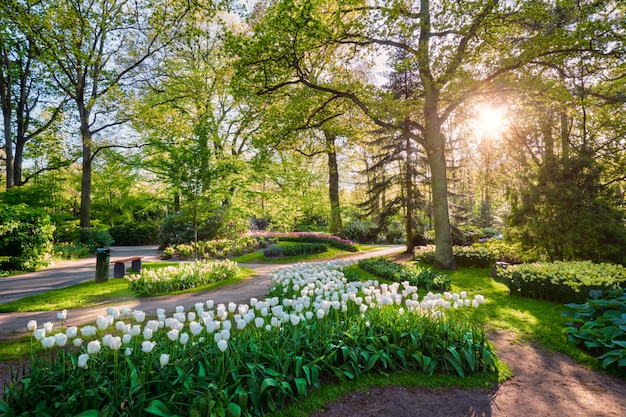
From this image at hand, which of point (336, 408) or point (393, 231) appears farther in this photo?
point (393, 231)

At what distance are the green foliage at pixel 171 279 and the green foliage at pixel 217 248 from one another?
5.31m

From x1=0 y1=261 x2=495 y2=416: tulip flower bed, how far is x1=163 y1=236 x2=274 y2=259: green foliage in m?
11.0

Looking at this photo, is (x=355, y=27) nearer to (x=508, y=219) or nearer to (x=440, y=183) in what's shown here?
(x=440, y=183)

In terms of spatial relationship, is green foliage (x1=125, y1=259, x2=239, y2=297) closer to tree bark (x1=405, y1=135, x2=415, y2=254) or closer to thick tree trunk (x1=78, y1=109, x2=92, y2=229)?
tree bark (x1=405, y1=135, x2=415, y2=254)

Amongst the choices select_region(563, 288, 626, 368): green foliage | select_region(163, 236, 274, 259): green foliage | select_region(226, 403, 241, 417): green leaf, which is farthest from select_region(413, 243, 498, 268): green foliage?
select_region(226, 403, 241, 417): green leaf

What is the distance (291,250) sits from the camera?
50.3 feet

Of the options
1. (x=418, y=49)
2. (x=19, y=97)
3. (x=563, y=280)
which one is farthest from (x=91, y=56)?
(x=563, y=280)

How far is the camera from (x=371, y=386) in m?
3.41

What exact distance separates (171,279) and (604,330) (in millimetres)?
8337

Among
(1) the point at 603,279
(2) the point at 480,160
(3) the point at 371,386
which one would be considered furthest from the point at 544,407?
(2) the point at 480,160

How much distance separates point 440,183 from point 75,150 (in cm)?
2503

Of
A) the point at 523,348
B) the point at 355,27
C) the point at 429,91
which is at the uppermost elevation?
the point at 355,27

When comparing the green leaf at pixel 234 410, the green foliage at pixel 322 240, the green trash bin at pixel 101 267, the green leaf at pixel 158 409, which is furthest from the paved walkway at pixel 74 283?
the green foliage at pixel 322 240

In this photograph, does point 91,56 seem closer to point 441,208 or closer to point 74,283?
point 74,283
